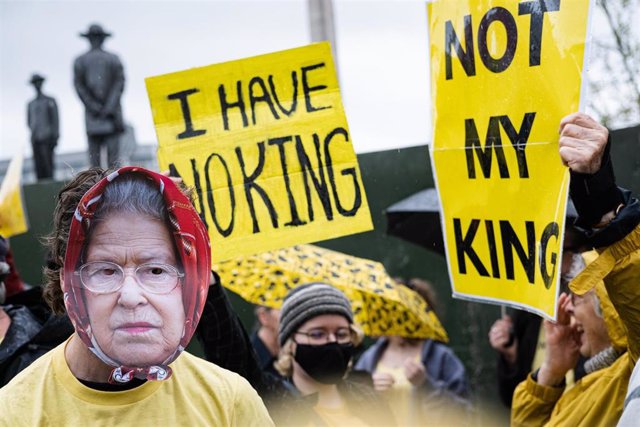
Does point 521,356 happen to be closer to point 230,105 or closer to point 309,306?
point 309,306

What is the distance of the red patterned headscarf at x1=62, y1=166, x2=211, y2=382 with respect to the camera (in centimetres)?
216

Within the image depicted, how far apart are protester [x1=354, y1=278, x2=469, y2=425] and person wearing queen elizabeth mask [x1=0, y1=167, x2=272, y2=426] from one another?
3.21m

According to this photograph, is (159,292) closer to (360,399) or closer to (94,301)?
(94,301)

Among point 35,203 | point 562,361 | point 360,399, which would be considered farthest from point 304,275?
point 35,203

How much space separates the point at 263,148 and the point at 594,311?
1389 millimetres

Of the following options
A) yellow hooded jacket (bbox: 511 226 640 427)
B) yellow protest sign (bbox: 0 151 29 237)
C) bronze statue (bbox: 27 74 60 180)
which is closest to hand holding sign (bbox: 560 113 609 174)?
yellow hooded jacket (bbox: 511 226 640 427)

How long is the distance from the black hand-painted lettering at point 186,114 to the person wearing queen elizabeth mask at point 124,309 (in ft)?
5.34

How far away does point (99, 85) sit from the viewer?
10.2 meters

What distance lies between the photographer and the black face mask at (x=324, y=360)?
4.08m

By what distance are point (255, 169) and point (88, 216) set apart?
1.73 m

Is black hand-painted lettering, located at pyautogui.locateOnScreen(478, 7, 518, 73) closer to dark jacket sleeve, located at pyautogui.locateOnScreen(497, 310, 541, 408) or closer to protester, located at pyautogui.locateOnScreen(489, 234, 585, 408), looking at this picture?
protester, located at pyautogui.locateOnScreen(489, 234, 585, 408)

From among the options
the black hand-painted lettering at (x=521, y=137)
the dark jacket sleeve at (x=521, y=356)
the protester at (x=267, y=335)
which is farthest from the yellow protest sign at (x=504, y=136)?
the dark jacket sleeve at (x=521, y=356)

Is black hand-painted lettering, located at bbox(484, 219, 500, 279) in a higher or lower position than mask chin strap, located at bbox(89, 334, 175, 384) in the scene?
lower

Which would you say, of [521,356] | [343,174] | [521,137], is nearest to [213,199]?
[343,174]
